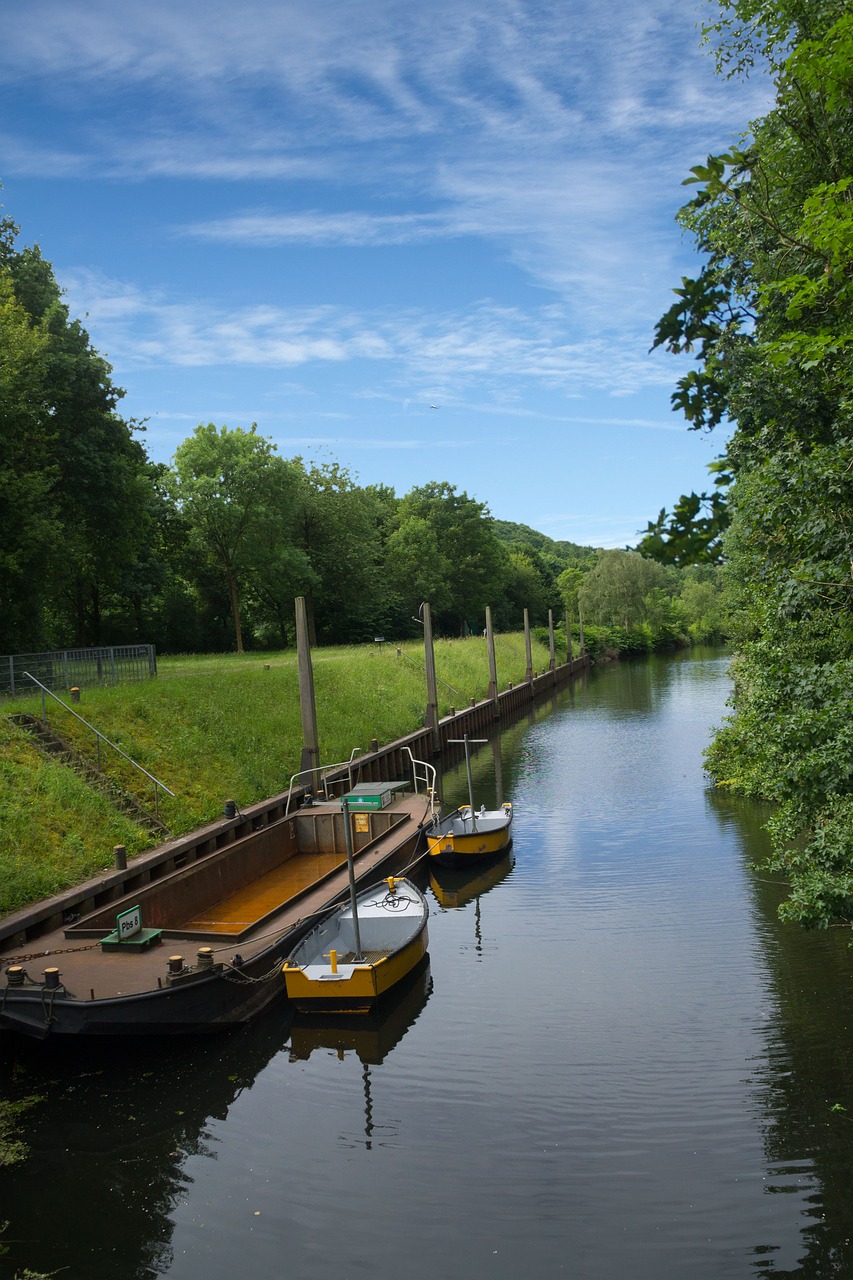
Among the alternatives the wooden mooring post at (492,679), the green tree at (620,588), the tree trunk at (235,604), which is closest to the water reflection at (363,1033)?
the wooden mooring post at (492,679)

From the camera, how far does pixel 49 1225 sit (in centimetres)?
743

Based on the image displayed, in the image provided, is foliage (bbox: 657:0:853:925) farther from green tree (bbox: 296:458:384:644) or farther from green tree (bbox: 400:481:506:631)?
green tree (bbox: 400:481:506:631)

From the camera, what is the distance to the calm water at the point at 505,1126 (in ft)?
23.2

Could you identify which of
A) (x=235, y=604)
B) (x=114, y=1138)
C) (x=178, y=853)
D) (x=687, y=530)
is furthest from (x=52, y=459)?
(x=687, y=530)

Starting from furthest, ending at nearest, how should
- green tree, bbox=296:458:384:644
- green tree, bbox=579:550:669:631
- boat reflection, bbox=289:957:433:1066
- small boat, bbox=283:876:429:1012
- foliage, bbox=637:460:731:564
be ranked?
green tree, bbox=579:550:669:631
green tree, bbox=296:458:384:644
small boat, bbox=283:876:429:1012
boat reflection, bbox=289:957:433:1066
foliage, bbox=637:460:731:564

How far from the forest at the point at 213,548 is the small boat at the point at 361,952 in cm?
638

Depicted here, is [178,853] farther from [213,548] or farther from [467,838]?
[213,548]

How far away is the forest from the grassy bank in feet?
16.7

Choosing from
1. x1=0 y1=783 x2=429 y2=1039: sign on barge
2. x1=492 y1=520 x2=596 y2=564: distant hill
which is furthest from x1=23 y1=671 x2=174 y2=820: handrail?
x1=492 y1=520 x2=596 y2=564: distant hill

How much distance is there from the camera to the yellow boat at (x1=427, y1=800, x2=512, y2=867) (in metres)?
17.9

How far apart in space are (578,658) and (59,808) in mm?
57307

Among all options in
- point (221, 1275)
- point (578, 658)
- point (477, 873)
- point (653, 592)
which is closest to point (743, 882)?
point (477, 873)

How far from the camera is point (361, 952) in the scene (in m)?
11.8

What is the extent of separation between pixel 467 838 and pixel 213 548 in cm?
3414
